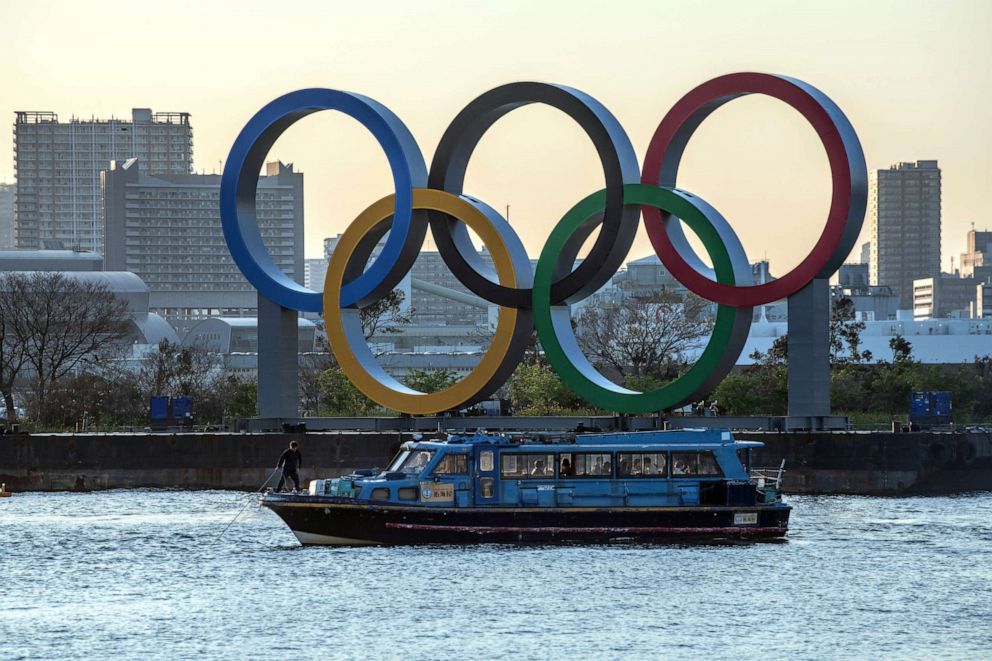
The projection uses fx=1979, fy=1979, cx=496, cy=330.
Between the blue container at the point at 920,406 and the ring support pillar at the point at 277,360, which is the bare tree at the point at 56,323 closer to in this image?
the ring support pillar at the point at 277,360

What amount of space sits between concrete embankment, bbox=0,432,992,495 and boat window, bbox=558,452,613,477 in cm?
2186

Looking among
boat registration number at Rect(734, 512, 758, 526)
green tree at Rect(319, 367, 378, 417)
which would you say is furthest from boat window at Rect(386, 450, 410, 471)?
green tree at Rect(319, 367, 378, 417)

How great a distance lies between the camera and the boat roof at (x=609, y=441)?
65.1 m

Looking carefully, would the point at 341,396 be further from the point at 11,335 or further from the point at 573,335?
the point at 11,335

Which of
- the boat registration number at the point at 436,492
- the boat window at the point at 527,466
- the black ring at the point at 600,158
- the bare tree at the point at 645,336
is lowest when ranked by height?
the boat registration number at the point at 436,492

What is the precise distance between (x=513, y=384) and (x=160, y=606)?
239 feet

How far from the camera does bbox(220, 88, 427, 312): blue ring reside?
87562mm

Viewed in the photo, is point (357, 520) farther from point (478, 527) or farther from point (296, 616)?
point (296, 616)

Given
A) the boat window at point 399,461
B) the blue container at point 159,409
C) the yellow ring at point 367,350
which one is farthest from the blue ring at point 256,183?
the boat window at point 399,461

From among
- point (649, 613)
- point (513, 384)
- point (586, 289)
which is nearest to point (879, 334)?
point (513, 384)

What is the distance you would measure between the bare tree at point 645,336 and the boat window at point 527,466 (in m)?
60.0

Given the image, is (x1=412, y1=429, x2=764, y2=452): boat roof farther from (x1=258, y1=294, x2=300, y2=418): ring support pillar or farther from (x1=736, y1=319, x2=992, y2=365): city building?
(x1=736, y1=319, x2=992, y2=365): city building

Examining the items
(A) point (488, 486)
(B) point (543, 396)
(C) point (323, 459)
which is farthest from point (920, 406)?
(A) point (488, 486)

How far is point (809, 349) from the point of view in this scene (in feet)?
274
